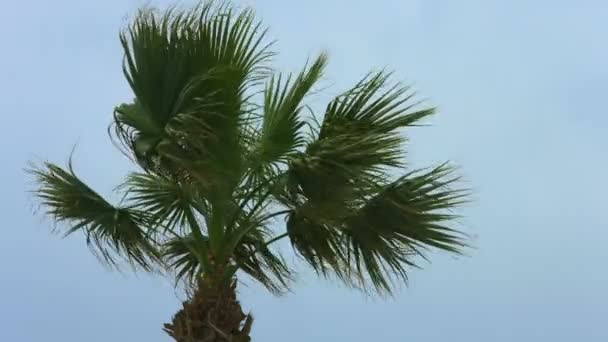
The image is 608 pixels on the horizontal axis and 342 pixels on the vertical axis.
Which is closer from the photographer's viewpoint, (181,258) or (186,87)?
(186,87)

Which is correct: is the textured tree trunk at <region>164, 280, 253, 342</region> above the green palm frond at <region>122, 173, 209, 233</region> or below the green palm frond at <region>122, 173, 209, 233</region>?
below

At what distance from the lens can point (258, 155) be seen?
7516 millimetres

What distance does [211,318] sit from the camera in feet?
23.9

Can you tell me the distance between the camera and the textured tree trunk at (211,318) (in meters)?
7.25

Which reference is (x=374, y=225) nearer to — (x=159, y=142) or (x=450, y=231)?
(x=450, y=231)

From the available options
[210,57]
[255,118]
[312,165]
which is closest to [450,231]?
[312,165]

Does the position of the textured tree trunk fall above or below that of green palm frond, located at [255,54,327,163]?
below

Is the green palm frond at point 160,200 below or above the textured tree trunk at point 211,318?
above

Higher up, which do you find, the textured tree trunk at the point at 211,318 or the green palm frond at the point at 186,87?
the green palm frond at the point at 186,87

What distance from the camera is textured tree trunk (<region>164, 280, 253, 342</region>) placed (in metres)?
7.25

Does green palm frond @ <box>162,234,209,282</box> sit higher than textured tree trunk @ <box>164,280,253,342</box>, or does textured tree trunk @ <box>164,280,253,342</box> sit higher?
green palm frond @ <box>162,234,209,282</box>

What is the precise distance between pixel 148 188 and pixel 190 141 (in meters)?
1.54

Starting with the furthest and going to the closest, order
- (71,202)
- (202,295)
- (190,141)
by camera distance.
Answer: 1. (71,202)
2. (202,295)
3. (190,141)

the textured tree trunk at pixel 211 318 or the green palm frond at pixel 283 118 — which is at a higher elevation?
the green palm frond at pixel 283 118
